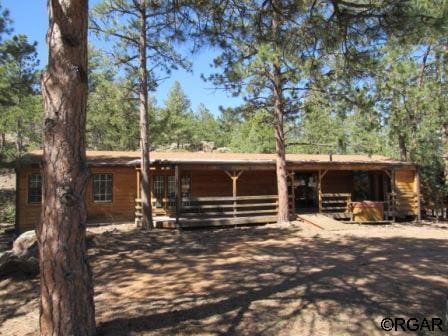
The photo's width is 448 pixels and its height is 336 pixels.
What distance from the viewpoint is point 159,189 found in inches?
736

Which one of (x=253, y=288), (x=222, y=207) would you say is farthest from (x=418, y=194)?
(x=253, y=288)

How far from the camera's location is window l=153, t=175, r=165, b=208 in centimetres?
1852

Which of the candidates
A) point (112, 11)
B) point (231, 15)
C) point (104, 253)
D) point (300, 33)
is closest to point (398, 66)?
point (300, 33)

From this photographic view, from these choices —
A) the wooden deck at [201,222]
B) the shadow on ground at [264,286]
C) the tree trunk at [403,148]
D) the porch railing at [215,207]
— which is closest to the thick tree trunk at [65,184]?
the shadow on ground at [264,286]

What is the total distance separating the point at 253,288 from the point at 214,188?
12276 mm

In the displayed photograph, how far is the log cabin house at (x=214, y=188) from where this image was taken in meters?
16.3

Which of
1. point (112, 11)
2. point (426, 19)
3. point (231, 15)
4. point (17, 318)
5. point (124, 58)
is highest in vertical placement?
point (112, 11)

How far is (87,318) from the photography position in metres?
4.84

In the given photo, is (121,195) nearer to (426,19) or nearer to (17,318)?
(17,318)

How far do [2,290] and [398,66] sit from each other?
13.5 metres

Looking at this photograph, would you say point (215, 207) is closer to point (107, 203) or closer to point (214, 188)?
point (214, 188)

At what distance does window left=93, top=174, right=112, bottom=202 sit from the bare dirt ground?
19.8 ft

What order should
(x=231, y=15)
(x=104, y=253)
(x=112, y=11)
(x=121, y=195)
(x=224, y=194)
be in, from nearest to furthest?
1. (x=231, y=15)
2. (x=104, y=253)
3. (x=112, y=11)
4. (x=121, y=195)
5. (x=224, y=194)

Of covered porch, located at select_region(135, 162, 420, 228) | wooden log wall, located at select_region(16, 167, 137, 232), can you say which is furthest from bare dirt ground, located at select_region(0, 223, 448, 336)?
wooden log wall, located at select_region(16, 167, 137, 232)
